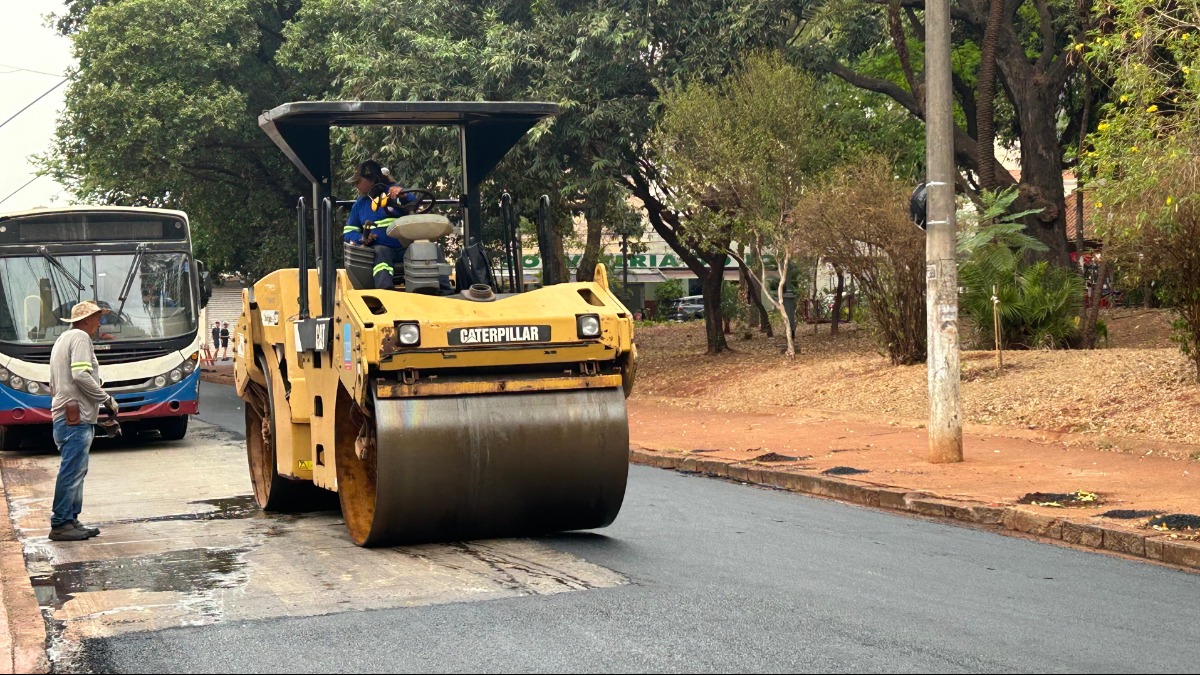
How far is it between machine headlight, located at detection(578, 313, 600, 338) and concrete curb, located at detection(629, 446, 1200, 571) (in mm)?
3745

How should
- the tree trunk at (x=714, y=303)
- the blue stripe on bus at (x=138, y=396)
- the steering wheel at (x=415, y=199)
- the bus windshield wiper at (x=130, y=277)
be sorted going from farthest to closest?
1. the tree trunk at (x=714, y=303)
2. the bus windshield wiper at (x=130, y=277)
3. the blue stripe on bus at (x=138, y=396)
4. the steering wheel at (x=415, y=199)

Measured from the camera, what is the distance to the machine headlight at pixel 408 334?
8203 mm

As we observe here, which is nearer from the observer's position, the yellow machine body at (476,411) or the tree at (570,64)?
the yellow machine body at (476,411)

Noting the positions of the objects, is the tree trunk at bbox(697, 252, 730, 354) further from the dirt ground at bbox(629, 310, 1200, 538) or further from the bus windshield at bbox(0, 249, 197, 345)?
the bus windshield at bbox(0, 249, 197, 345)

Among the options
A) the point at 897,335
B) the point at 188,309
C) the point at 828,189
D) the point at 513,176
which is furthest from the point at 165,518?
the point at 513,176

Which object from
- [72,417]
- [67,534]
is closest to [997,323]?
[72,417]

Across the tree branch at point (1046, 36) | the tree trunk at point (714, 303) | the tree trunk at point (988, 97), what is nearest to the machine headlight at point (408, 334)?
the tree trunk at point (988, 97)

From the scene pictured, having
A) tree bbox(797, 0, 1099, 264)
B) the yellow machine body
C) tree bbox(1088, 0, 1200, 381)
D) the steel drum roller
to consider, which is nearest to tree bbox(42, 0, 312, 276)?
tree bbox(797, 0, 1099, 264)

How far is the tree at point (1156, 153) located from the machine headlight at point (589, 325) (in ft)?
22.3

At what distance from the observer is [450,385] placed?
8414mm

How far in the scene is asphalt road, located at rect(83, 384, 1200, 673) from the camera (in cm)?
614

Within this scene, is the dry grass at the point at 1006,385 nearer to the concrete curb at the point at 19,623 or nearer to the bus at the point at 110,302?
the bus at the point at 110,302

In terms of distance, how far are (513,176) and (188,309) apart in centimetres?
999

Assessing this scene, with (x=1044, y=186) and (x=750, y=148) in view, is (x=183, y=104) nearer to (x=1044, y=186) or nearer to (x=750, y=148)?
(x=750, y=148)
